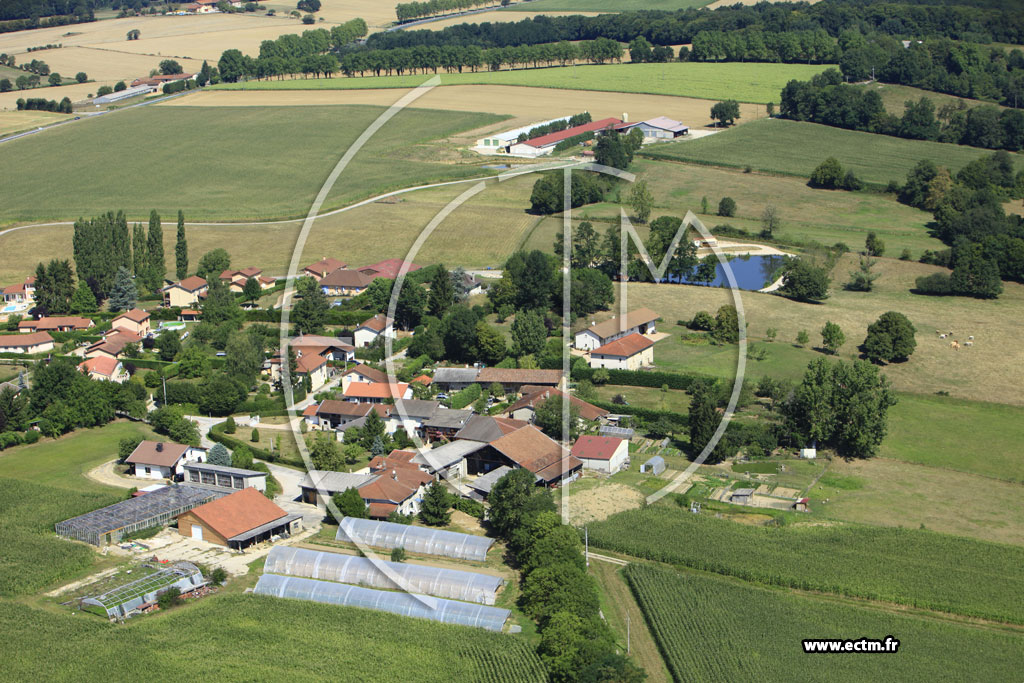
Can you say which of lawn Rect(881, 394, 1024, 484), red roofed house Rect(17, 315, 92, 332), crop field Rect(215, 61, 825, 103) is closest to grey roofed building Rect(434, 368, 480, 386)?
lawn Rect(881, 394, 1024, 484)

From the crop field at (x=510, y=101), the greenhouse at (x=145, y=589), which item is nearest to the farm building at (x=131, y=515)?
→ the greenhouse at (x=145, y=589)

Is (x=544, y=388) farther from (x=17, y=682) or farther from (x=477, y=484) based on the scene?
(x=17, y=682)

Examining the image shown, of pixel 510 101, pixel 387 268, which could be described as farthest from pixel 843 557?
pixel 510 101

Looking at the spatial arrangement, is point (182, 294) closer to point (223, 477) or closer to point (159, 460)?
point (159, 460)

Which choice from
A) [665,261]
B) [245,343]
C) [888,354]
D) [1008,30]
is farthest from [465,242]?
[1008,30]

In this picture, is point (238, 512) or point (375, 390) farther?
point (375, 390)

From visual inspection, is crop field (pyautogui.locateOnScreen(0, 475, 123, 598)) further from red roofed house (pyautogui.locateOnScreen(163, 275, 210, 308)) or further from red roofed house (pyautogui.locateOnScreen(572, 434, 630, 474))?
red roofed house (pyautogui.locateOnScreen(163, 275, 210, 308))
